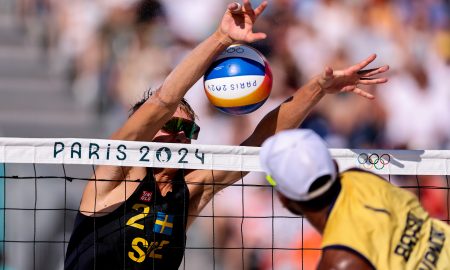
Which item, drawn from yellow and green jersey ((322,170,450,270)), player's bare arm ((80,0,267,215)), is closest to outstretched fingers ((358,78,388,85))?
player's bare arm ((80,0,267,215))

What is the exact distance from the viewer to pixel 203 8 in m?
9.04

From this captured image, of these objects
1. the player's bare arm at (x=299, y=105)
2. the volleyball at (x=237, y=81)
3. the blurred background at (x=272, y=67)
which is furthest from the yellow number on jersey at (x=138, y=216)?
the blurred background at (x=272, y=67)

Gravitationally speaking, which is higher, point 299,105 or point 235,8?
point 235,8

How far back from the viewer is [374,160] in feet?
15.3

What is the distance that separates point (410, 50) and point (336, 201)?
6.48 meters

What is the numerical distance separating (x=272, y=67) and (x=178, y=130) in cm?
414

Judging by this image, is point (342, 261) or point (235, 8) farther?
point (235, 8)

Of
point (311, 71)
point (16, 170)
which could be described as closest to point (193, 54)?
point (16, 170)

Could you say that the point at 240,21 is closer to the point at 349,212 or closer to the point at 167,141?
the point at 167,141

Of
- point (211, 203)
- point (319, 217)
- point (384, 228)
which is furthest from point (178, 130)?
point (211, 203)

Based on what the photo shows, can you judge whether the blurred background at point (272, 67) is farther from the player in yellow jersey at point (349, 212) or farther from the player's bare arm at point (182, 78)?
the player in yellow jersey at point (349, 212)

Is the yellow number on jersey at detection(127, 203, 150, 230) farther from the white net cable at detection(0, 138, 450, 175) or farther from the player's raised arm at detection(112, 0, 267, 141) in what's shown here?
the player's raised arm at detection(112, 0, 267, 141)

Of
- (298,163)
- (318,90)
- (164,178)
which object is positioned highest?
(318,90)

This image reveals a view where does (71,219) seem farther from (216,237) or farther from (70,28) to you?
(70,28)
